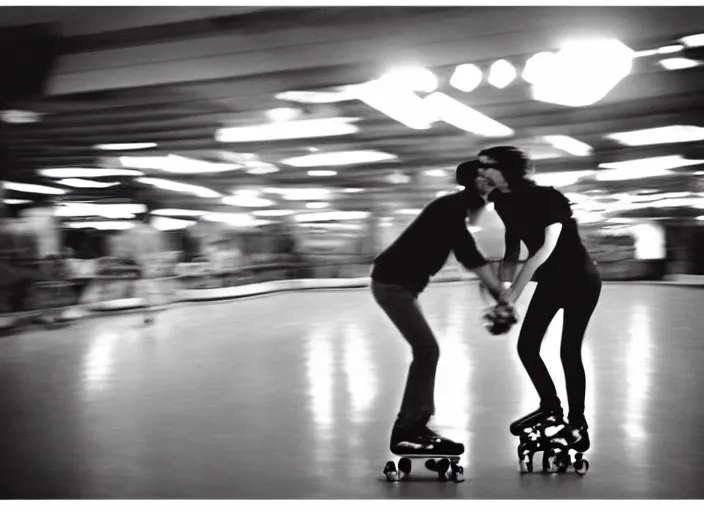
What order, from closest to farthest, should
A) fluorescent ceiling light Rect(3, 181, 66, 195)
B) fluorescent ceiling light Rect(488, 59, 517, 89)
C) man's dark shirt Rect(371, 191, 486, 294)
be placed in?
man's dark shirt Rect(371, 191, 486, 294) < fluorescent ceiling light Rect(488, 59, 517, 89) < fluorescent ceiling light Rect(3, 181, 66, 195)

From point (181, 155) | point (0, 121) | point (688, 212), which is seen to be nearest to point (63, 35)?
point (0, 121)

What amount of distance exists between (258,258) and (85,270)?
82 centimetres

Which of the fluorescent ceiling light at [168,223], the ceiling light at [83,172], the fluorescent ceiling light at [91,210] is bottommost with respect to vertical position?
the fluorescent ceiling light at [168,223]

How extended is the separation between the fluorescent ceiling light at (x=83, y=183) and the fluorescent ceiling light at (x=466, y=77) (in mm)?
1625

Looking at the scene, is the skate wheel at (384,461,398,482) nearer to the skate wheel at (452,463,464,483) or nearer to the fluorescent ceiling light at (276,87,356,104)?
the skate wheel at (452,463,464,483)

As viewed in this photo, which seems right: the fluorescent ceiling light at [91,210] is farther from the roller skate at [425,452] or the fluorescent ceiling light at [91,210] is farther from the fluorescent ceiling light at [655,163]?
the fluorescent ceiling light at [655,163]

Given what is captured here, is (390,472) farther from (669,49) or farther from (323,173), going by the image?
(669,49)

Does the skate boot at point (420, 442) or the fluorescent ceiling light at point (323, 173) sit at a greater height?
the fluorescent ceiling light at point (323, 173)

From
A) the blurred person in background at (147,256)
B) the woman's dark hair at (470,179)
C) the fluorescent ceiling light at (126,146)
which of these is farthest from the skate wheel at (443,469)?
the fluorescent ceiling light at (126,146)

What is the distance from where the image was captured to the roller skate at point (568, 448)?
295 centimetres

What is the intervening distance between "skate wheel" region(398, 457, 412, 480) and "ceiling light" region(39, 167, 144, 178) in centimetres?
175

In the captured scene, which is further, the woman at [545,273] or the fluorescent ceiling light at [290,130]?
the fluorescent ceiling light at [290,130]

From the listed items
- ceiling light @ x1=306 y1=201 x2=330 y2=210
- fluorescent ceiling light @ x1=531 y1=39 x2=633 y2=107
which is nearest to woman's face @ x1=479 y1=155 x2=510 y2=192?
fluorescent ceiling light @ x1=531 y1=39 x2=633 y2=107

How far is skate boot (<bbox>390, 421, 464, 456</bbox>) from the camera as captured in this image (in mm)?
2967
